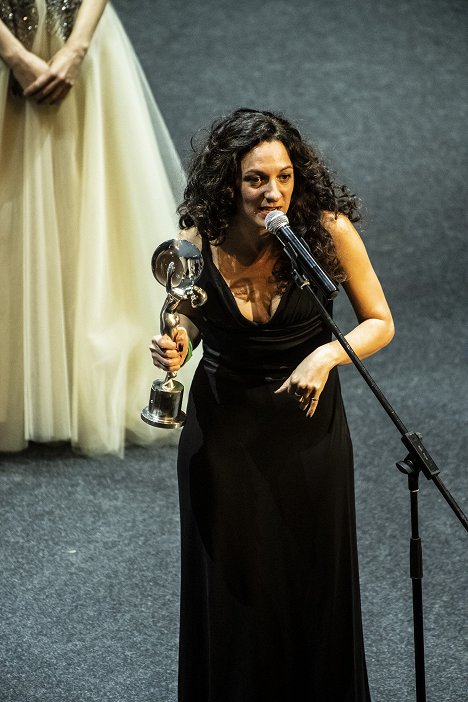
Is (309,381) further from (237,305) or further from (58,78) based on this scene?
(58,78)

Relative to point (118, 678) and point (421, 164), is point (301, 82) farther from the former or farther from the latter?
point (118, 678)

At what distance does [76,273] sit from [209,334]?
188 centimetres

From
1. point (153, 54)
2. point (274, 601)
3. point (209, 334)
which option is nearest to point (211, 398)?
point (209, 334)

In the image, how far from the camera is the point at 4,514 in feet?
12.3

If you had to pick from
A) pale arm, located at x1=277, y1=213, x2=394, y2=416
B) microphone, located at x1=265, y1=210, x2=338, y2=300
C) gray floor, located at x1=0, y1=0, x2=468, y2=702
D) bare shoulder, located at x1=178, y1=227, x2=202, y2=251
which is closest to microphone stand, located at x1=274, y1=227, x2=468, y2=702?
microphone, located at x1=265, y1=210, x2=338, y2=300

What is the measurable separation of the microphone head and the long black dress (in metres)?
0.26

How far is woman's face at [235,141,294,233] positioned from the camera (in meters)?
2.23

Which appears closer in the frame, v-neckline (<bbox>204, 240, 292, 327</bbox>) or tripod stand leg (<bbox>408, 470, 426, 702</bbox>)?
tripod stand leg (<bbox>408, 470, 426, 702</bbox>)

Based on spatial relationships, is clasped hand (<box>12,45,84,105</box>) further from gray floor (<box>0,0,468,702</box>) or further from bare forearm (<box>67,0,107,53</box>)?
gray floor (<box>0,0,468,702</box>)

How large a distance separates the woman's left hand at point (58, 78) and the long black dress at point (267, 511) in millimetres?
1815

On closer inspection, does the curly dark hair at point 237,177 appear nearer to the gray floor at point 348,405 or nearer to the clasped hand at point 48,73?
the gray floor at point 348,405

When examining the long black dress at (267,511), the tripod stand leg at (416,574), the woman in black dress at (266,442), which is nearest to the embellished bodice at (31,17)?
the woman in black dress at (266,442)

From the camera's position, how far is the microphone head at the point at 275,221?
6.84 feet

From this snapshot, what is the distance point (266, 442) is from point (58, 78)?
2.06 meters
